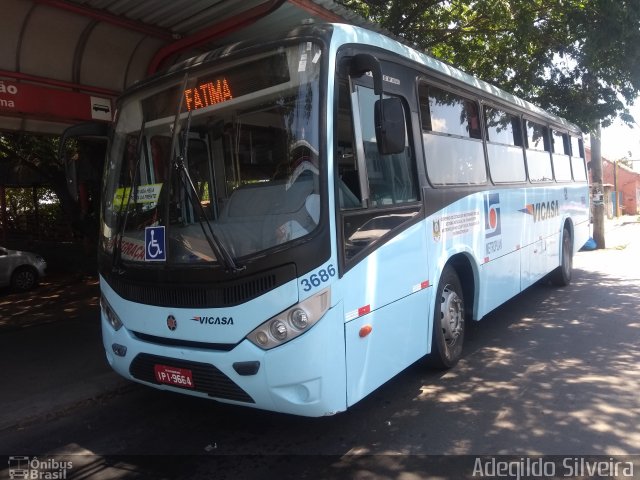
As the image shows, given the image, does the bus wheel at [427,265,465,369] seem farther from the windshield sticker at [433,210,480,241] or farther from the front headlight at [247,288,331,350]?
the front headlight at [247,288,331,350]

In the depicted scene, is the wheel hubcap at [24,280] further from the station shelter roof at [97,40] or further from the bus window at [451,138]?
the bus window at [451,138]

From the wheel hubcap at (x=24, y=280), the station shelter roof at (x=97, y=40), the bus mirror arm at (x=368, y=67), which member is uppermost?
the station shelter roof at (x=97, y=40)

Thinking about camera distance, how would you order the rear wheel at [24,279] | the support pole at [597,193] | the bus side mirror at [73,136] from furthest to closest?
the support pole at [597,193] < the rear wheel at [24,279] < the bus side mirror at [73,136]

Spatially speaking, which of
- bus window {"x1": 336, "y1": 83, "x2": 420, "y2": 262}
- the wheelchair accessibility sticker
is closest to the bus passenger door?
bus window {"x1": 336, "y1": 83, "x2": 420, "y2": 262}

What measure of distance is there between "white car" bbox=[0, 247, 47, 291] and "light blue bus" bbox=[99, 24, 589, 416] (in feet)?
32.4

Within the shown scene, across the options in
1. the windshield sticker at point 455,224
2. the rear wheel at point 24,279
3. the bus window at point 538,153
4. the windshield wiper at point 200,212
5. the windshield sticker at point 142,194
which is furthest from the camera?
the rear wheel at point 24,279

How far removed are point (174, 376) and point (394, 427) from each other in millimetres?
1751

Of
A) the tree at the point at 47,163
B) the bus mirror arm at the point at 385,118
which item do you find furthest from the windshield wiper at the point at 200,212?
the tree at the point at 47,163

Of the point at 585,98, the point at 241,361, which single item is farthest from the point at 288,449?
the point at 585,98

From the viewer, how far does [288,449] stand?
3.81 meters

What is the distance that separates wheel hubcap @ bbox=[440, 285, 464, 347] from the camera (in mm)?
5062

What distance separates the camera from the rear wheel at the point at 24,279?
1272cm

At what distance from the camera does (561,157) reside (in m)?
9.68

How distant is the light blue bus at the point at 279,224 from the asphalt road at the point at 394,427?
0.47 m
